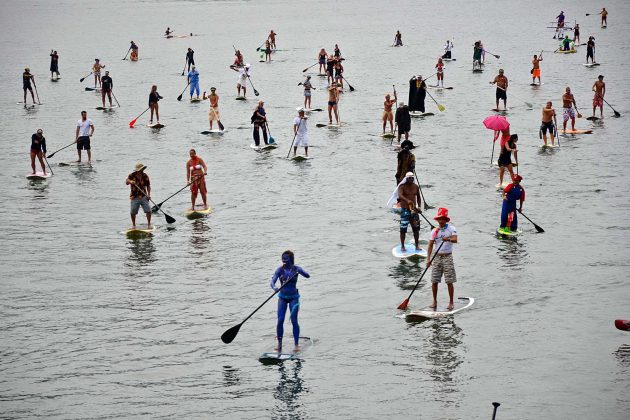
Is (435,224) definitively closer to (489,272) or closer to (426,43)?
(489,272)

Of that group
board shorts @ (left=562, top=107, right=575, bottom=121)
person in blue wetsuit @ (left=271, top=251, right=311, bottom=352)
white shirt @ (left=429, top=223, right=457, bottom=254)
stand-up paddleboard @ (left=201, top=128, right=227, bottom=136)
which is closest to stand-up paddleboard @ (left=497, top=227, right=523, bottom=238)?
white shirt @ (left=429, top=223, right=457, bottom=254)

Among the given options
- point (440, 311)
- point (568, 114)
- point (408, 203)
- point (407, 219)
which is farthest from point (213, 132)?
point (440, 311)

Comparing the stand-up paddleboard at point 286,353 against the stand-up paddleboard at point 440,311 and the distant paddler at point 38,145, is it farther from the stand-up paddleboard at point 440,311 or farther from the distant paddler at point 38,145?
the distant paddler at point 38,145

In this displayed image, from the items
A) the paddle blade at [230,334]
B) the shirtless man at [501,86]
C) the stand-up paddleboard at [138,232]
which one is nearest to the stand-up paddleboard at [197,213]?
the stand-up paddleboard at [138,232]

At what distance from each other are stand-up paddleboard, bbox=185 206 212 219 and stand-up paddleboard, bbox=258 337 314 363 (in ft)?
32.7

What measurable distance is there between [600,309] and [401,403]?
5789 mm

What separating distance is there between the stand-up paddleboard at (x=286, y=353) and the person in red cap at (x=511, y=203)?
8206mm

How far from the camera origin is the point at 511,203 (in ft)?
77.2

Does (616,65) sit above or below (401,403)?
above

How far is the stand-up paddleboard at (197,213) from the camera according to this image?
87.1 feet

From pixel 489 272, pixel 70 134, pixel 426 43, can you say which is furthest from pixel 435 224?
pixel 426 43

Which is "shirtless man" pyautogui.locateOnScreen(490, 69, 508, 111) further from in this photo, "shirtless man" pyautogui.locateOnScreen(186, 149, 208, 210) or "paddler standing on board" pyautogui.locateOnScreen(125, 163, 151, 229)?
"paddler standing on board" pyautogui.locateOnScreen(125, 163, 151, 229)

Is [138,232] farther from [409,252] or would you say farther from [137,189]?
[409,252]

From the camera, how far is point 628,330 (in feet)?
54.6
